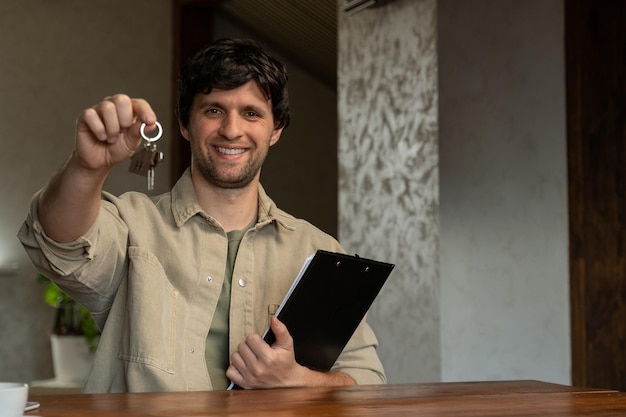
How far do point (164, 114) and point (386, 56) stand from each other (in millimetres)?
3799

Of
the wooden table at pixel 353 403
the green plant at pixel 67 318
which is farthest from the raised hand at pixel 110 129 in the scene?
the green plant at pixel 67 318

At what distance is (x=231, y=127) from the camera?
6.04 ft

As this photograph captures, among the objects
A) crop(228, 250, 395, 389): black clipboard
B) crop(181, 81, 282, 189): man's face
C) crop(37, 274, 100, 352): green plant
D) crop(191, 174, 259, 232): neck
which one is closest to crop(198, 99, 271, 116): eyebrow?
crop(181, 81, 282, 189): man's face

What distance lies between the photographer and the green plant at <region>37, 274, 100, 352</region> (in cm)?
607

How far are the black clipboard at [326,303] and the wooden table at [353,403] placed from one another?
0.62ft

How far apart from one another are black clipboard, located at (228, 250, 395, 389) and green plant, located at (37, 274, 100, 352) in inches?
178

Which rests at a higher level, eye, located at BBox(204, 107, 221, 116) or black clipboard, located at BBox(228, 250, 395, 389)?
eye, located at BBox(204, 107, 221, 116)

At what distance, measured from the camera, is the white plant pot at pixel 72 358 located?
19.8 ft

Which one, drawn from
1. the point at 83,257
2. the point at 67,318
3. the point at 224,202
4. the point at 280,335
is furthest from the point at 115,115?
the point at 67,318

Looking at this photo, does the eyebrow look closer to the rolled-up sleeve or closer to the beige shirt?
the beige shirt

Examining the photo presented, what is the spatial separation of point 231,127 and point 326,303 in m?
0.41

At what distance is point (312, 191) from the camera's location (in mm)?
7621

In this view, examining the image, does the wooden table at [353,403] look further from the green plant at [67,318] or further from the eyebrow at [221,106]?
the green plant at [67,318]

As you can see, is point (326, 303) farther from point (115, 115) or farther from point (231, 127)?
point (115, 115)
